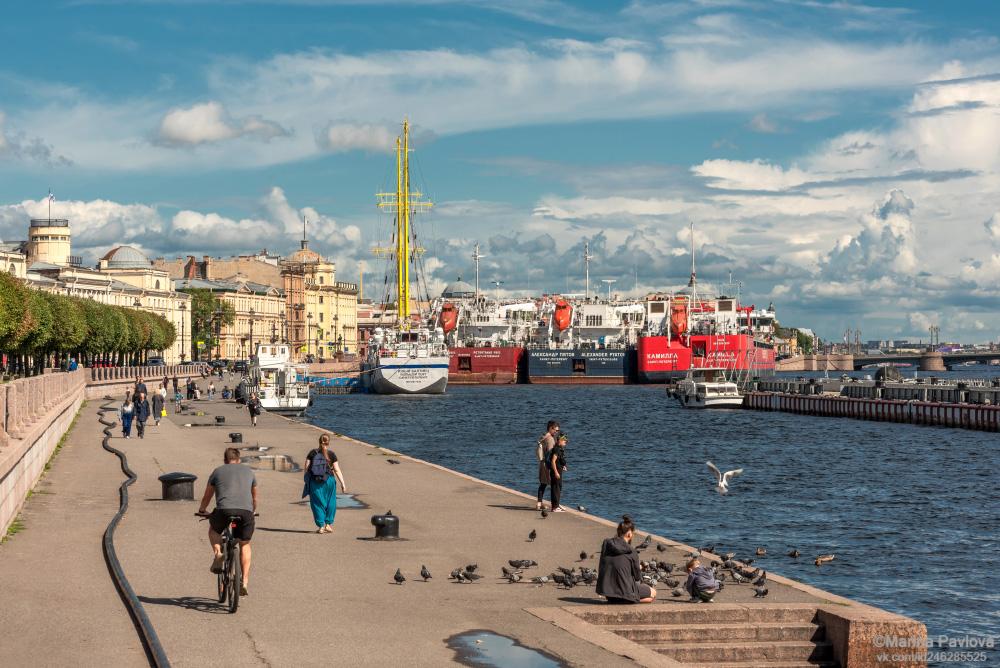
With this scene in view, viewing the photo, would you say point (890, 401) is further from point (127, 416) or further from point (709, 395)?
point (127, 416)

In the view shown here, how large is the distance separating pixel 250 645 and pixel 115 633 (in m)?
1.74

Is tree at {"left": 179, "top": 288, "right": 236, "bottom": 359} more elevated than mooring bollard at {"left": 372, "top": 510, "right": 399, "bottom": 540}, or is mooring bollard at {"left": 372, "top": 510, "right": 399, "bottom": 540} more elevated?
tree at {"left": 179, "top": 288, "right": 236, "bottom": 359}

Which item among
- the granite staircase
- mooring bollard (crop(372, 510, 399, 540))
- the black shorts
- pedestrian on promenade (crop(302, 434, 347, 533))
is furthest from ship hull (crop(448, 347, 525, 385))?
the black shorts

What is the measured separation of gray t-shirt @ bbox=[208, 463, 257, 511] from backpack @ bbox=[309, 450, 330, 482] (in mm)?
5689

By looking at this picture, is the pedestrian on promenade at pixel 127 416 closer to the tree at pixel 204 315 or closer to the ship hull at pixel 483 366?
the ship hull at pixel 483 366

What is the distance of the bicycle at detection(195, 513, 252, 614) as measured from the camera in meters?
14.5

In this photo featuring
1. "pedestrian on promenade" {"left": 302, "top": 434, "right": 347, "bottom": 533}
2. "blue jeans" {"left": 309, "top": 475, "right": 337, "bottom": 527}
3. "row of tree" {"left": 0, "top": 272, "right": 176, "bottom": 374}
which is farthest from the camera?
"row of tree" {"left": 0, "top": 272, "right": 176, "bottom": 374}

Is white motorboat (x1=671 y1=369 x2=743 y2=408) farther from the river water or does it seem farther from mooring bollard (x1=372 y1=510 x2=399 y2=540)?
mooring bollard (x1=372 y1=510 x2=399 y2=540)

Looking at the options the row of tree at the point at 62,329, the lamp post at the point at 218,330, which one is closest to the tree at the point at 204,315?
the lamp post at the point at 218,330

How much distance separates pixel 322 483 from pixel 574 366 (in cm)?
12848

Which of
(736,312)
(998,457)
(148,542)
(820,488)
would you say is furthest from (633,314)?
(148,542)

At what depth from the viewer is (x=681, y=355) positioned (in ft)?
469

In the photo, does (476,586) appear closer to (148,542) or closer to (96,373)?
(148,542)

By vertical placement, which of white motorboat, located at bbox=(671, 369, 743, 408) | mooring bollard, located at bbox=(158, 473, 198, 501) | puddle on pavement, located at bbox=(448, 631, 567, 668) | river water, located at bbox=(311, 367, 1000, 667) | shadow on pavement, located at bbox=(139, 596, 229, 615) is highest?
mooring bollard, located at bbox=(158, 473, 198, 501)
